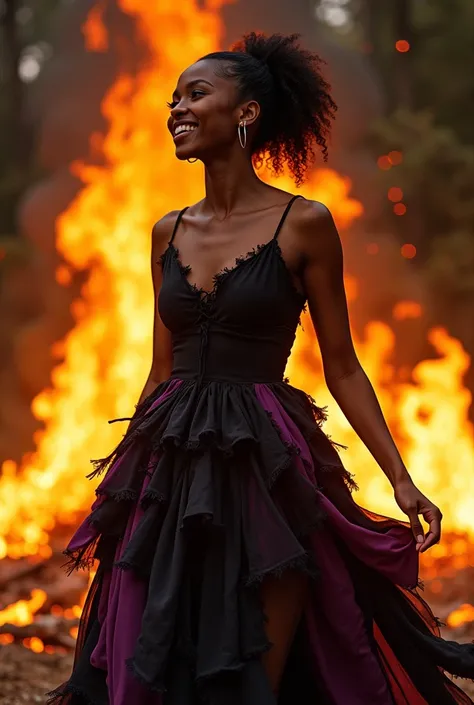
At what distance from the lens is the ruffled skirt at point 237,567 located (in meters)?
2.28

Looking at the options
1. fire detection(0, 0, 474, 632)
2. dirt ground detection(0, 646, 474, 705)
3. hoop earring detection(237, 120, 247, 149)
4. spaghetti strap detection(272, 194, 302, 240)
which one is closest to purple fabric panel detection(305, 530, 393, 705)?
spaghetti strap detection(272, 194, 302, 240)

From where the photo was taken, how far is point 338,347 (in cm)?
265

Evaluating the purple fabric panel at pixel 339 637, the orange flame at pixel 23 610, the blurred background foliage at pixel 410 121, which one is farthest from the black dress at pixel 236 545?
the blurred background foliage at pixel 410 121

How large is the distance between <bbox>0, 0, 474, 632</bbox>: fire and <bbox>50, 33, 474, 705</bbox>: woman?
501cm

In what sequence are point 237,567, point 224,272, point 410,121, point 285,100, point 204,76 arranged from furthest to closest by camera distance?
point 410,121
point 285,100
point 204,76
point 224,272
point 237,567

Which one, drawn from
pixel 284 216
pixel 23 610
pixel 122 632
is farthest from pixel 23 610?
pixel 284 216

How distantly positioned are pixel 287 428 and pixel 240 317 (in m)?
0.30

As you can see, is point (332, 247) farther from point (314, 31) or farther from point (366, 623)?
point (314, 31)

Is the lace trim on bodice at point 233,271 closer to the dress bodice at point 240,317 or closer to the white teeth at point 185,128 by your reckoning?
the dress bodice at point 240,317

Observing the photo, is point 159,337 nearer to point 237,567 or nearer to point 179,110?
point 179,110

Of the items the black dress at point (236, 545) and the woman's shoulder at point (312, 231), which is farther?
the woman's shoulder at point (312, 231)

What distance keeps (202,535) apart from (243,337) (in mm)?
509

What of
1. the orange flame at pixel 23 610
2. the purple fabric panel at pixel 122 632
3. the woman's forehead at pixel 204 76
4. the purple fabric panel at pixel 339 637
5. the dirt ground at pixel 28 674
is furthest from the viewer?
the orange flame at pixel 23 610

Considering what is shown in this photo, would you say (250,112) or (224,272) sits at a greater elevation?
(250,112)
